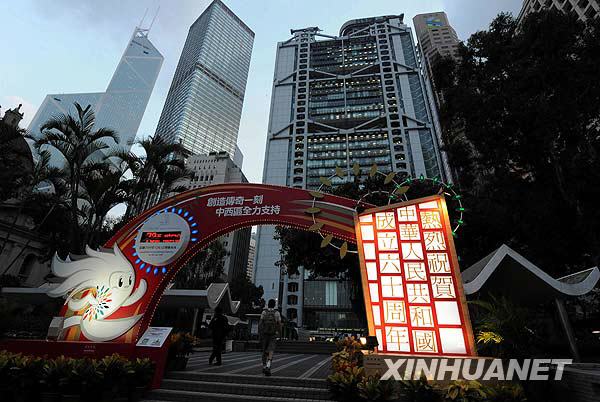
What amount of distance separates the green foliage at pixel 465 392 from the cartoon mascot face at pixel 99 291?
7.69 meters

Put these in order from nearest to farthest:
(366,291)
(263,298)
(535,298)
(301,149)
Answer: (366,291)
(535,298)
(263,298)
(301,149)

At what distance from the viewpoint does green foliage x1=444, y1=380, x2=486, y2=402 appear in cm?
481

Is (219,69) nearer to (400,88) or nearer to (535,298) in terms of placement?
(400,88)

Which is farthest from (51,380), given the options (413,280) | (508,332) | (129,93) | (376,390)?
(129,93)

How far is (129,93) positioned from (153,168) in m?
170

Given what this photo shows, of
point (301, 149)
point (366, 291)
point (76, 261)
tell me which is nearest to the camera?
point (366, 291)

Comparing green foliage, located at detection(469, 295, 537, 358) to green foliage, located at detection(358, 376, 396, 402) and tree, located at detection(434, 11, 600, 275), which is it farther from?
tree, located at detection(434, 11, 600, 275)

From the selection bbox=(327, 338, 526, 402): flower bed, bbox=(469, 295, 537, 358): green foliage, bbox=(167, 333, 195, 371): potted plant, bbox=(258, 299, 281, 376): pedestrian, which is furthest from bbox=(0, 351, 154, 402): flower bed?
bbox=(469, 295, 537, 358): green foliage

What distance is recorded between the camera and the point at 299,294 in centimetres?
6078

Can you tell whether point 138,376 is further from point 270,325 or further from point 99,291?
point 99,291

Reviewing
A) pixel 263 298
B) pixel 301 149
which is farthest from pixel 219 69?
pixel 263 298

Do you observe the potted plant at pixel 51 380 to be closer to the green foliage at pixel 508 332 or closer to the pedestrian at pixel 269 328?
the pedestrian at pixel 269 328

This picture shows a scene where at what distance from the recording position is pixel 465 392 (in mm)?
4910

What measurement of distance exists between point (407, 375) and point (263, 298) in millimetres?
55751
